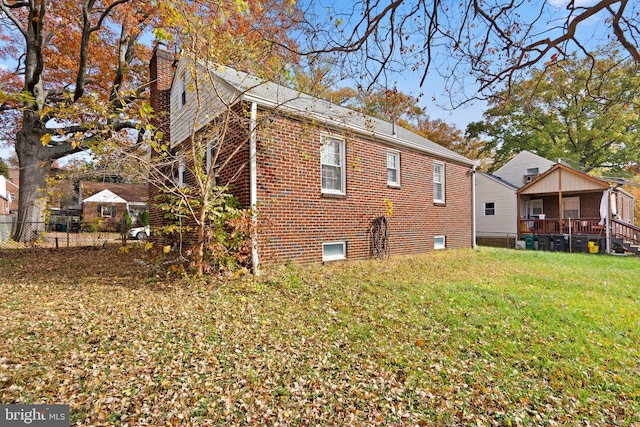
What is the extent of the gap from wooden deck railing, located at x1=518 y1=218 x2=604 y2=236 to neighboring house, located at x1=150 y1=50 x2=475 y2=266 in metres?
8.19

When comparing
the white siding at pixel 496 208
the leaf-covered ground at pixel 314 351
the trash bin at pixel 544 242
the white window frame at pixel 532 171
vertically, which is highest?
the white window frame at pixel 532 171

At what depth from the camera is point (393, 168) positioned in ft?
32.2

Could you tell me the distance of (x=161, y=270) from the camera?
6301 mm

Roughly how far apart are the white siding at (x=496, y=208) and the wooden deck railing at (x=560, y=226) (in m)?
0.75

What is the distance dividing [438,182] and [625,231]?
10.7 meters

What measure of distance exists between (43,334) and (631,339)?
736 centimetres

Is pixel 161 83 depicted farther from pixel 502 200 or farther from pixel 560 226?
pixel 502 200

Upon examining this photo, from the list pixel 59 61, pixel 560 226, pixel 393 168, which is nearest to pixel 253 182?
pixel 393 168

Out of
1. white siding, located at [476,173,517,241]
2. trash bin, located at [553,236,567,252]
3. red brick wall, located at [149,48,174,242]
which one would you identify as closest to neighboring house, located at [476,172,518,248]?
white siding, located at [476,173,517,241]

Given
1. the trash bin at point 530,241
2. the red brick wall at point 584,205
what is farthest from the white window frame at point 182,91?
the red brick wall at point 584,205

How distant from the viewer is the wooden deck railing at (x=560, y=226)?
15016 millimetres

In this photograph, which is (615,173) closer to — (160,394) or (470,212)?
(470,212)

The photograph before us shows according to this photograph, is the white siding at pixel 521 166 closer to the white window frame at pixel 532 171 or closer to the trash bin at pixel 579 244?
the white window frame at pixel 532 171

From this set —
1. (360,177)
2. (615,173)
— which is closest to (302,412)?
(360,177)
